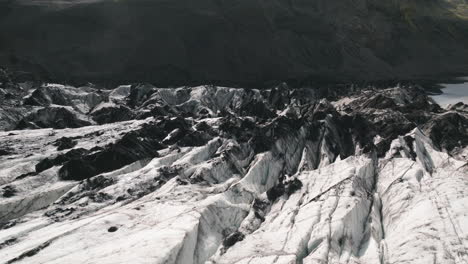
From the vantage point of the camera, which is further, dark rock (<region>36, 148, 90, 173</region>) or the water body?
the water body

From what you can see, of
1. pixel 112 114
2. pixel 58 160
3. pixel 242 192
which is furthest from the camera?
pixel 112 114

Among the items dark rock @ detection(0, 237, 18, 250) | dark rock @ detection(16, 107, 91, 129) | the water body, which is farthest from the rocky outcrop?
the water body

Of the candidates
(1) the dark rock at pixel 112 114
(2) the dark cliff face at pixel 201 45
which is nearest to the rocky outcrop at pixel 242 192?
(1) the dark rock at pixel 112 114

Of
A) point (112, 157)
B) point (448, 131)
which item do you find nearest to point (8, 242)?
point (112, 157)

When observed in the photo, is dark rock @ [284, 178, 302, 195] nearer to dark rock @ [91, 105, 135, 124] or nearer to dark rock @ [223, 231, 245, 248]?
dark rock @ [223, 231, 245, 248]

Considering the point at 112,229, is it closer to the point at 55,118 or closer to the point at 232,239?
the point at 232,239

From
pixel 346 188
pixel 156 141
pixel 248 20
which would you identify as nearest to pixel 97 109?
pixel 156 141

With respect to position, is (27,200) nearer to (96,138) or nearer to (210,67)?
(96,138)
